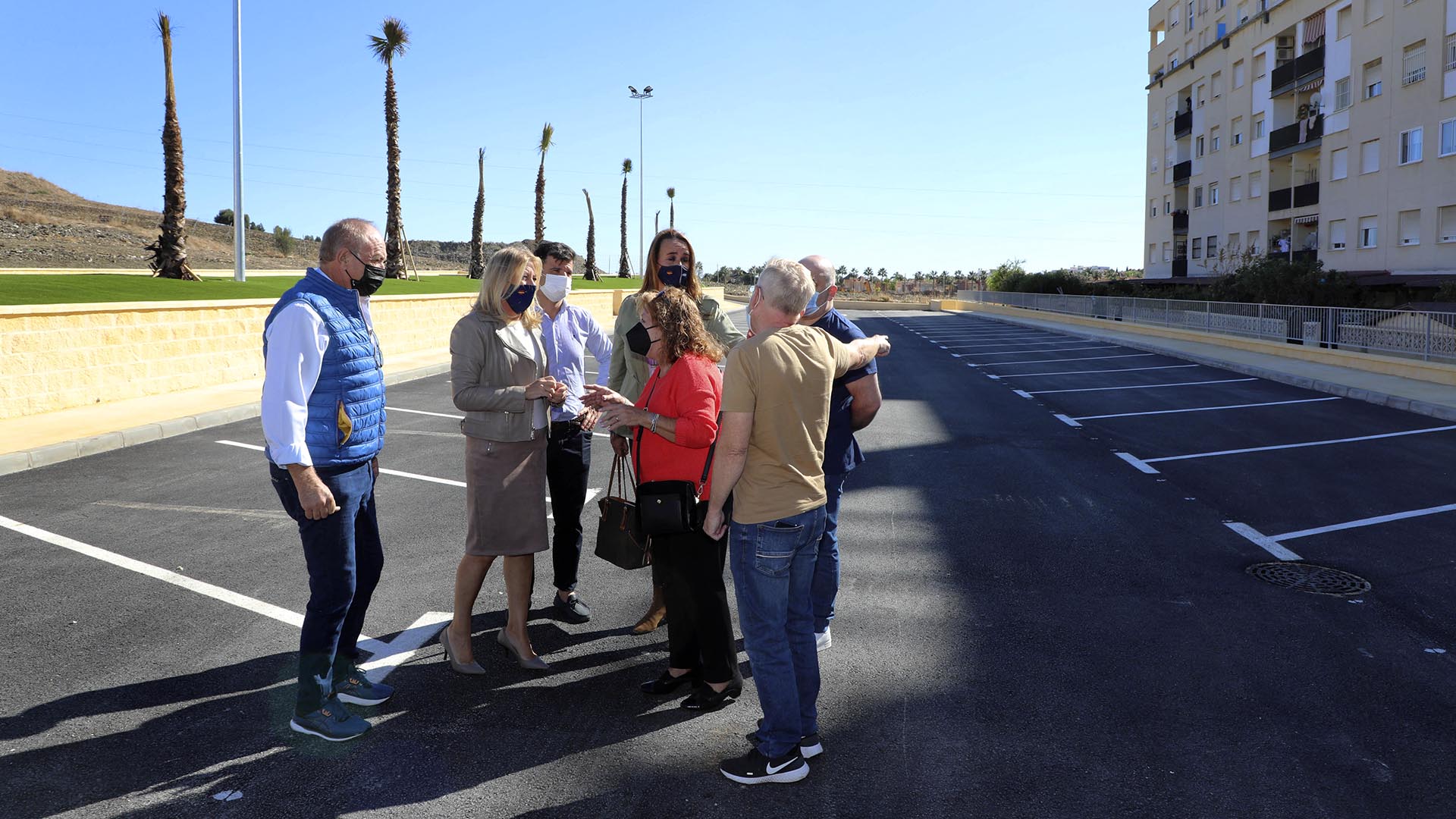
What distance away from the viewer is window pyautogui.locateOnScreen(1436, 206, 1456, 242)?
100.0ft

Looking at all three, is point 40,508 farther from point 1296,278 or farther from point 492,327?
point 1296,278

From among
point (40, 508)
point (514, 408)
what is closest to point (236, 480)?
point (40, 508)

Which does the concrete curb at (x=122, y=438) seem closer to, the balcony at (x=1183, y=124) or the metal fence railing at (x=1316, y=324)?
the metal fence railing at (x=1316, y=324)

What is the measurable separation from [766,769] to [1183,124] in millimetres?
55922

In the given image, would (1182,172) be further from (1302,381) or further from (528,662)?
(528,662)

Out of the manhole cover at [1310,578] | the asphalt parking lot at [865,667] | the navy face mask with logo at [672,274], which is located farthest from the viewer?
the manhole cover at [1310,578]

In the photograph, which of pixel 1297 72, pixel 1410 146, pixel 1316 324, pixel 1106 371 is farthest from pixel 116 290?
pixel 1297 72

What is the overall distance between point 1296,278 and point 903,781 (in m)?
32.2

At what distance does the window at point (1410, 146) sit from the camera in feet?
105

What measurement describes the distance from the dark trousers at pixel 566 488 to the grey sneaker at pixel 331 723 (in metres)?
1.41

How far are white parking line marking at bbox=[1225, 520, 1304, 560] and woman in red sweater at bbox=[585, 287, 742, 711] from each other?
423cm

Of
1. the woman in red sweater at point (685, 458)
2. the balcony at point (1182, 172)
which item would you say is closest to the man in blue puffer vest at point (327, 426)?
the woman in red sweater at point (685, 458)

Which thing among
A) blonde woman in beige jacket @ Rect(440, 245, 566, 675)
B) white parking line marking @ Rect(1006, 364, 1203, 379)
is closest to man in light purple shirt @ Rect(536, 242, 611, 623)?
blonde woman in beige jacket @ Rect(440, 245, 566, 675)

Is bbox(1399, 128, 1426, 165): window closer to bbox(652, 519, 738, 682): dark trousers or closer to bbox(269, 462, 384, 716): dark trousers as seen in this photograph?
bbox(652, 519, 738, 682): dark trousers
